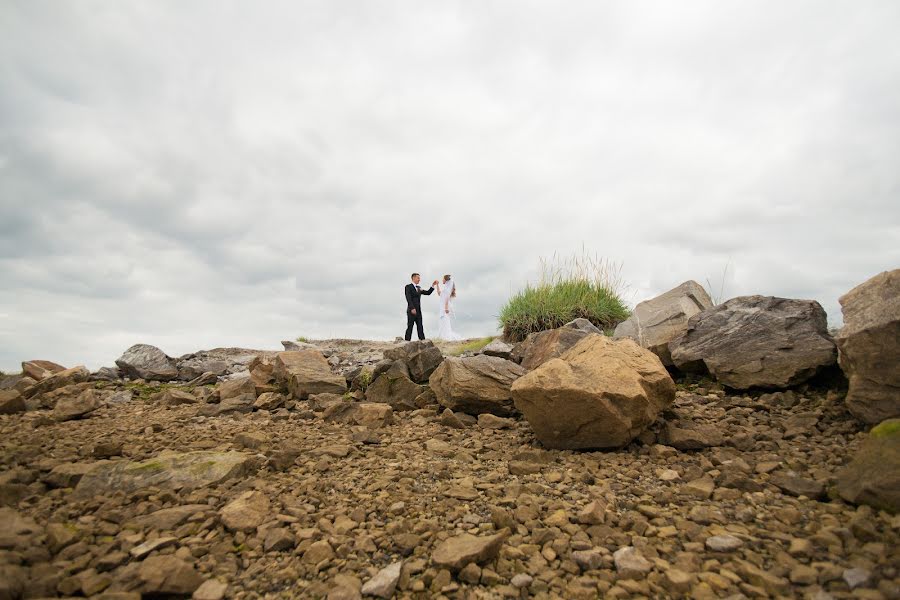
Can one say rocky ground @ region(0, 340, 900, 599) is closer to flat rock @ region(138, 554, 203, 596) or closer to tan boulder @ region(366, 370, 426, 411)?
flat rock @ region(138, 554, 203, 596)

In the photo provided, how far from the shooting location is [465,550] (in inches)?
111

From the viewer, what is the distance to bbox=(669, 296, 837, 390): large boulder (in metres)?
5.39

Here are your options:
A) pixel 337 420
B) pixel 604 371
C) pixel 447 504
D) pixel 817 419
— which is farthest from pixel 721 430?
pixel 337 420

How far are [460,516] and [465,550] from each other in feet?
1.72

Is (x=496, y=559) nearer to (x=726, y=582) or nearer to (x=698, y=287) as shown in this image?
(x=726, y=582)

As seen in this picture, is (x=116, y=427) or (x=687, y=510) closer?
(x=687, y=510)

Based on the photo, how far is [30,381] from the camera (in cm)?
877

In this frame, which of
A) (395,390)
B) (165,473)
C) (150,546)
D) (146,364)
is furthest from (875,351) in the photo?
(146,364)

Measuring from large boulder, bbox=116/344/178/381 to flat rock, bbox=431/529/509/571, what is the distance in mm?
8863

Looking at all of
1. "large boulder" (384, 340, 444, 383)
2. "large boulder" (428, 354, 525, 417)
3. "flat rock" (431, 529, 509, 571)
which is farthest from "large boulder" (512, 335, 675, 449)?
"large boulder" (384, 340, 444, 383)

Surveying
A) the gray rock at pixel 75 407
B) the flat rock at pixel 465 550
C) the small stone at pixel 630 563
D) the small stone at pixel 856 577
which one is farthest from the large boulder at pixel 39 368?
the small stone at pixel 856 577

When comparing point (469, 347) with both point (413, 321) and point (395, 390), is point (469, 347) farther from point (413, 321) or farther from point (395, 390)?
point (395, 390)

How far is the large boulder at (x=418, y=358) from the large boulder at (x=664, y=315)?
114 inches

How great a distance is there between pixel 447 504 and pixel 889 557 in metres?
2.43
